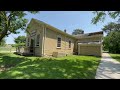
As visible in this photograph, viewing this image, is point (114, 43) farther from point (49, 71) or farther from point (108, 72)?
point (49, 71)

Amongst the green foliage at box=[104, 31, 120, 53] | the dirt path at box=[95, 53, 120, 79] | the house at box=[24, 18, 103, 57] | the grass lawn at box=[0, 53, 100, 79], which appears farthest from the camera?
the green foliage at box=[104, 31, 120, 53]

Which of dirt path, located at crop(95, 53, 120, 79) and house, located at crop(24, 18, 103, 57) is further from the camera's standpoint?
house, located at crop(24, 18, 103, 57)

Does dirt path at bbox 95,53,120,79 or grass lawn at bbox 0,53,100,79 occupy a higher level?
grass lawn at bbox 0,53,100,79

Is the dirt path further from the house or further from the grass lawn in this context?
the house

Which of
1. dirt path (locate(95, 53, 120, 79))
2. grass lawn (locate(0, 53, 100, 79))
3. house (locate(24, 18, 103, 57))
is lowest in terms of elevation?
dirt path (locate(95, 53, 120, 79))

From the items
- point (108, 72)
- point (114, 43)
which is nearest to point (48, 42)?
point (108, 72)

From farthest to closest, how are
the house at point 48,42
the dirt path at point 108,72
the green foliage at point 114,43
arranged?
the green foliage at point 114,43 → the house at point 48,42 → the dirt path at point 108,72

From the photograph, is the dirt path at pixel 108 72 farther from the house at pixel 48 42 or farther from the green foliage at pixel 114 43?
the green foliage at pixel 114 43

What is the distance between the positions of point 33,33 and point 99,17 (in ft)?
25.8

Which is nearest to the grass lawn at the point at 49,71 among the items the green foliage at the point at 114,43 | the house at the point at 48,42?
the house at the point at 48,42

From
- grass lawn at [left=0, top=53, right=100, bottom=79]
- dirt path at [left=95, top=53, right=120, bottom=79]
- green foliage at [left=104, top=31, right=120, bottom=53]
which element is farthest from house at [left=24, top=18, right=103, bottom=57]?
green foliage at [left=104, top=31, right=120, bottom=53]

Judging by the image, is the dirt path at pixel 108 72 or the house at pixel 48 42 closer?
the dirt path at pixel 108 72
